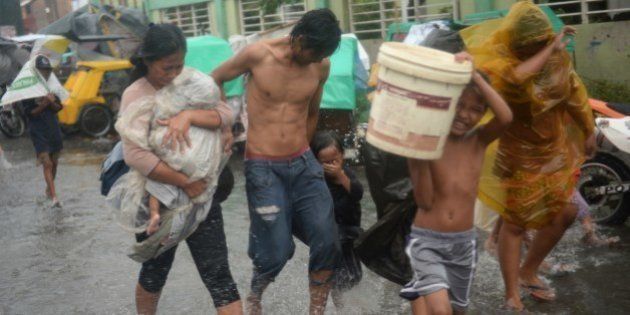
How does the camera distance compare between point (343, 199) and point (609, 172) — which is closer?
point (343, 199)

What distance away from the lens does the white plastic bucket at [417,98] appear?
9.86 feet

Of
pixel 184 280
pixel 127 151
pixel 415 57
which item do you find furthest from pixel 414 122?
pixel 184 280

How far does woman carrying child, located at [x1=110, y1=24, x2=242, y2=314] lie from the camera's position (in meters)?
3.66

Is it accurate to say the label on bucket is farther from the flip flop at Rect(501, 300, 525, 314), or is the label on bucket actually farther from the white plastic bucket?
the flip flop at Rect(501, 300, 525, 314)

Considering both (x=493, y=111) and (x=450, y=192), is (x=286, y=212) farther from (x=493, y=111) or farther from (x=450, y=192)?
(x=493, y=111)

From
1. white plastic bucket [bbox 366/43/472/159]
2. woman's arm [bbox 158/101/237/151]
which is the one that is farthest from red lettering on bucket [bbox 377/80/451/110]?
woman's arm [bbox 158/101/237/151]

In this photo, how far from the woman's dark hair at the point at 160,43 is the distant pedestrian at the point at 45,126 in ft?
18.3

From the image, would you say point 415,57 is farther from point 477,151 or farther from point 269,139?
point 269,139

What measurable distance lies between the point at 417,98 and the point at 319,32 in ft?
3.86

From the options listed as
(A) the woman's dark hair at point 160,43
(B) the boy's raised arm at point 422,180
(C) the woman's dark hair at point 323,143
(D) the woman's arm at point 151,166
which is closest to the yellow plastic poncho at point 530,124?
(C) the woman's dark hair at point 323,143

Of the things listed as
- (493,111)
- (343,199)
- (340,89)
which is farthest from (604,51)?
(493,111)

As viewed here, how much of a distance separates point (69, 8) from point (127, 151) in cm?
4665

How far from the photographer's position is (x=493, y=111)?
360 cm

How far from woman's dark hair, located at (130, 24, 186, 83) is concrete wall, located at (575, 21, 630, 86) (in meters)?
8.50
